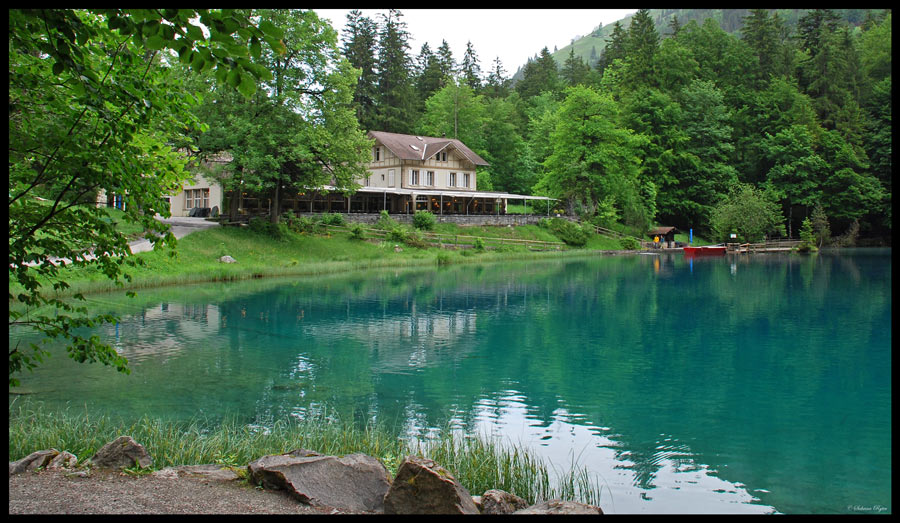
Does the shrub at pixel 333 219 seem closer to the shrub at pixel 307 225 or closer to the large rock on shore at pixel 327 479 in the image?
the shrub at pixel 307 225

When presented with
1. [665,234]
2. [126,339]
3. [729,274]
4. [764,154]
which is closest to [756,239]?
[665,234]

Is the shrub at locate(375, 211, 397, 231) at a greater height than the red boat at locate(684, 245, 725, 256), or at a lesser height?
greater

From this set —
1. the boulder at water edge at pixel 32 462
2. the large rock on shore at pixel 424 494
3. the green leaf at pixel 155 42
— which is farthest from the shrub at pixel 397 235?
the green leaf at pixel 155 42

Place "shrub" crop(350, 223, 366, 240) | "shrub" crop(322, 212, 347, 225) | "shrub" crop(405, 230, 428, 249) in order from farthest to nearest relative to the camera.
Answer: "shrub" crop(405, 230, 428, 249)
"shrub" crop(322, 212, 347, 225)
"shrub" crop(350, 223, 366, 240)

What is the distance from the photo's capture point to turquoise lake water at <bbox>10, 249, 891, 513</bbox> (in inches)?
335

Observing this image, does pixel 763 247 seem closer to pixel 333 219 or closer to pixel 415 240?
pixel 415 240

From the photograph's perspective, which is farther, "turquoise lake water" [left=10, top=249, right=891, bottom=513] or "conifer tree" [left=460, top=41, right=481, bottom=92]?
"conifer tree" [left=460, top=41, right=481, bottom=92]

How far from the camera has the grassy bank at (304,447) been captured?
24.1 ft

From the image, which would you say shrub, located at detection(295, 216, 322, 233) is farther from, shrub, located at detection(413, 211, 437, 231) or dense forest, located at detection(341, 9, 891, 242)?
dense forest, located at detection(341, 9, 891, 242)

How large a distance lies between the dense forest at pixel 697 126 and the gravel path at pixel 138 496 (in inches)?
2279

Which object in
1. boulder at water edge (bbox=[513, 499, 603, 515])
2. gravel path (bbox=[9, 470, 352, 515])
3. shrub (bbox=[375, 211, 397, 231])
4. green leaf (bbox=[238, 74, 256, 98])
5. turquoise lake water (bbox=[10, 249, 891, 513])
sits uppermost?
shrub (bbox=[375, 211, 397, 231])

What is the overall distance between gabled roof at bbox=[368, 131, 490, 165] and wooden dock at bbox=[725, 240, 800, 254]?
24.2 meters

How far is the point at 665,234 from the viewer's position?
211 feet

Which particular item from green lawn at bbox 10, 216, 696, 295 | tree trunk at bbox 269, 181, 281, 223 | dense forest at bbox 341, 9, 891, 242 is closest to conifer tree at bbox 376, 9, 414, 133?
dense forest at bbox 341, 9, 891, 242
